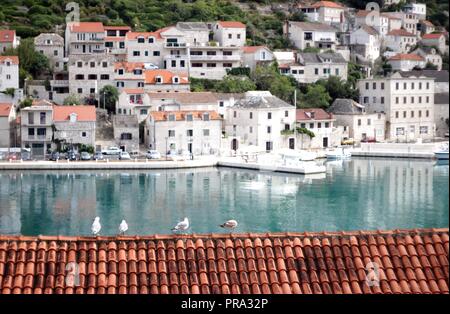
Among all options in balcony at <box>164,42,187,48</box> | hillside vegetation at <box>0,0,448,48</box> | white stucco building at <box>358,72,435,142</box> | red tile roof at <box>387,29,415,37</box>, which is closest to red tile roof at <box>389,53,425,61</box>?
hillside vegetation at <box>0,0,448,48</box>

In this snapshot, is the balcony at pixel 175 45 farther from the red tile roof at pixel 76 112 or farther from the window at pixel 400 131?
the window at pixel 400 131

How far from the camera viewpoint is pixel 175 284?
7.70 ft

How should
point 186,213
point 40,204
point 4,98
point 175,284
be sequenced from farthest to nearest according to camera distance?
point 4,98
point 40,204
point 186,213
point 175,284

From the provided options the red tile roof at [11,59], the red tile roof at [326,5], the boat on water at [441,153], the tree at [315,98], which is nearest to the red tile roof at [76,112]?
A: the red tile roof at [11,59]

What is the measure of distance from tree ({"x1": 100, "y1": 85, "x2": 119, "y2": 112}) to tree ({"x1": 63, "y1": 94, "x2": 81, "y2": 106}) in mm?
440

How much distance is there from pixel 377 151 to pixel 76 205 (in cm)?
739

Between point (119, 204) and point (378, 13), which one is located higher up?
point (378, 13)

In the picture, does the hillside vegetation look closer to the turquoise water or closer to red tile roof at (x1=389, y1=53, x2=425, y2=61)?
red tile roof at (x1=389, y1=53, x2=425, y2=61)

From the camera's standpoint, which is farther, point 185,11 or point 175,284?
point 185,11

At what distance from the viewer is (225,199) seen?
1131 cm

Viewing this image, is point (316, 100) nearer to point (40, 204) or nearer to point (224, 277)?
point (40, 204)

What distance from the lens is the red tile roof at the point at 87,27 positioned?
722 inches

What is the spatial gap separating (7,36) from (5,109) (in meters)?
3.20

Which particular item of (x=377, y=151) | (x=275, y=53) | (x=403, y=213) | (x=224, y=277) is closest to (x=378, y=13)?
(x=275, y=53)
